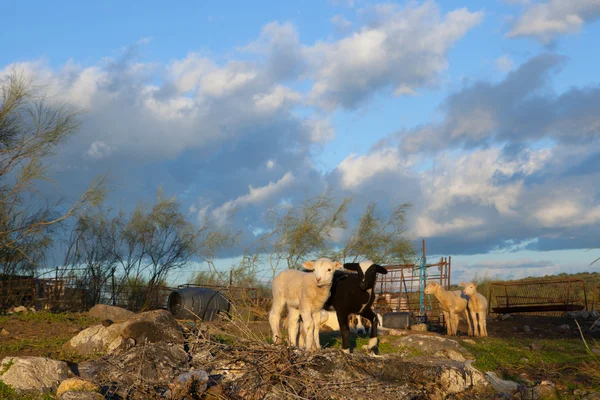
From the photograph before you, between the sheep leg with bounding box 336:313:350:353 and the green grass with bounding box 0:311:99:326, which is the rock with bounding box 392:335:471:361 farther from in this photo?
the green grass with bounding box 0:311:99:326

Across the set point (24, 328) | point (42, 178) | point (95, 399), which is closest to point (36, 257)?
point (42, 178)

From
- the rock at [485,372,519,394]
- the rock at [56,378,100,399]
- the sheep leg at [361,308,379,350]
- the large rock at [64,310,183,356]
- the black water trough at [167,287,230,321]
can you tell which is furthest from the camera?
the black water trough at [167,287,230,321]

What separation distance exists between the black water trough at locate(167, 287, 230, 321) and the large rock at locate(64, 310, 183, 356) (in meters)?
7.43

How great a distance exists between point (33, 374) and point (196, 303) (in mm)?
10698

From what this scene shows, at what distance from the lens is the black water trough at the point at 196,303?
19.1 m

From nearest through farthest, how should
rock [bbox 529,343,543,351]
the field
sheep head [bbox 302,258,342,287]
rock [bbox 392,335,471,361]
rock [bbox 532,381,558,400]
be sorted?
rock [bbox 532,381,558,400] < the field < sheep head [bbox 302,258,342,287] < rock [bbox 392,335,471,361] < rock [bbox 529,343,543,351]

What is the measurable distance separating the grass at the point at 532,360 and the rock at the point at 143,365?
15.6ft

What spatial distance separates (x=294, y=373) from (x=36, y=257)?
57.2 feet

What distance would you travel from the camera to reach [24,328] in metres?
13.8

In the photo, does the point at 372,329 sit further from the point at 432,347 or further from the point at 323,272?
the point at 323,272

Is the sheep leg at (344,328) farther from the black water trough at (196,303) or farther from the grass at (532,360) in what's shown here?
the black water trough at (196,303)

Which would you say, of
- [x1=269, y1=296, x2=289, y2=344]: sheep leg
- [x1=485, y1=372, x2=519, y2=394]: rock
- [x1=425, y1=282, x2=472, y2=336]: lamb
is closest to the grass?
[x1=485, y1=372, x2=519, y2=394]: rock

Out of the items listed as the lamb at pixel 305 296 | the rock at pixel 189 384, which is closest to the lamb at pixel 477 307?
the lamb at pixel 305 296

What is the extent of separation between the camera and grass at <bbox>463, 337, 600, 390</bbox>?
905 centimetres
